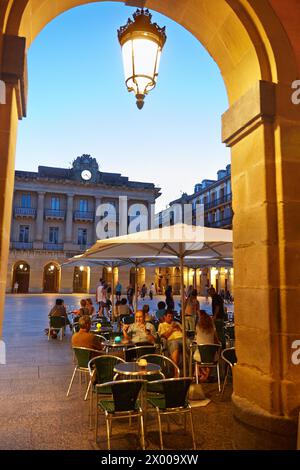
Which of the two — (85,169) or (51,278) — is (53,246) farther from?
(85,169)

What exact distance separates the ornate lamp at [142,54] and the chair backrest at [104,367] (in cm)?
318

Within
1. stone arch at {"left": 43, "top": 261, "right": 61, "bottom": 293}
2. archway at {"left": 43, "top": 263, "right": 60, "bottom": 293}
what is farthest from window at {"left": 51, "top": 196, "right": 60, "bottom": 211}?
archway at {"left": 43, "top": 263, "right": 60, "bottom": 293}

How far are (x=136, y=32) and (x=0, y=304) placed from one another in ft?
8.62

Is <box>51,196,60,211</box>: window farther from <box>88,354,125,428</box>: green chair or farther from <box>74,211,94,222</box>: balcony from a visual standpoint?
<box>88,354,125,428</box>: green chair

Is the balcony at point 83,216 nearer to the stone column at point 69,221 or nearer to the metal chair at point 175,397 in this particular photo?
the stone column at point 69,221

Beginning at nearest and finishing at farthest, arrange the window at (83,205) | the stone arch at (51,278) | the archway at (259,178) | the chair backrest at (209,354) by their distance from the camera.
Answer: the archway at (259,178), the chair backrest at (209,354), the stone arch at (51,278), the window at (83,205)

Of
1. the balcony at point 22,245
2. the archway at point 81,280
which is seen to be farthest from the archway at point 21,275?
the archway at point 81,280

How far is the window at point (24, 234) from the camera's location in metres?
43.2

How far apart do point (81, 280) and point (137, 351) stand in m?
38.8

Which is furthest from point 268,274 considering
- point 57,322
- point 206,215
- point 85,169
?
point 206,215

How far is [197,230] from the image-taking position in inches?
219

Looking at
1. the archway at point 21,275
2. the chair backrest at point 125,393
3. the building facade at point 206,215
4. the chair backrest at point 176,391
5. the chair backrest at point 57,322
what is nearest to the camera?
the chair backrest at point 125,393

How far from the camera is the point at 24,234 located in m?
43.5
